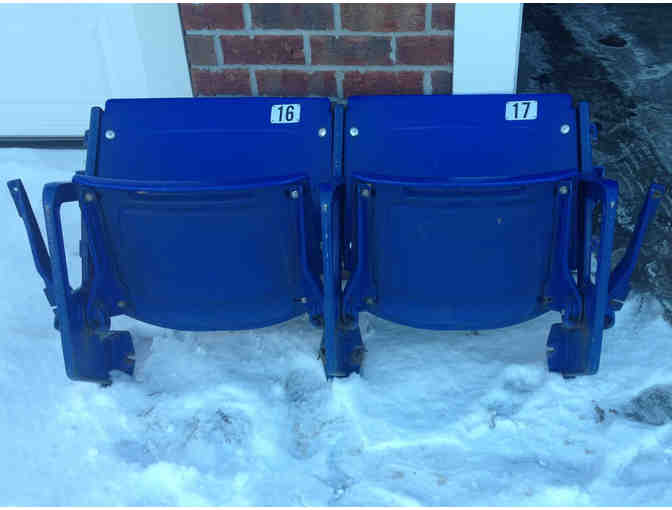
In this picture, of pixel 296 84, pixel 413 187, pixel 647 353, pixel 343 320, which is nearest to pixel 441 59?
pixel 296 84

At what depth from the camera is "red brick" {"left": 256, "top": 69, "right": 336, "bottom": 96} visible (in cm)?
248

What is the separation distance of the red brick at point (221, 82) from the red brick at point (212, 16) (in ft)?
0.53

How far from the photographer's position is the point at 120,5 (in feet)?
10.1

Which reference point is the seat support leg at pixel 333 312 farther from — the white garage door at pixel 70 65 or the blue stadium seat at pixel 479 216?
the white garage door at pixel 70 65

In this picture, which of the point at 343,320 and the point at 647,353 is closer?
the point at 343,320

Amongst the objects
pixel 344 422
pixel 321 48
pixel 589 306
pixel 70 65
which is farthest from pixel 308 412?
pixel 70 65

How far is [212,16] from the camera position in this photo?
2.43m

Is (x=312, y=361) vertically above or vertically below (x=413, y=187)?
Answer: below

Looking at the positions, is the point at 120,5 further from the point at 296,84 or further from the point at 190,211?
the point at 190,211

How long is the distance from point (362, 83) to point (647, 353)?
134cm

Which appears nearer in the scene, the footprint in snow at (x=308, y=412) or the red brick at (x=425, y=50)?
the footprint in snow at (x=308, y=412)

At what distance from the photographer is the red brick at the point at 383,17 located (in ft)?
7.59

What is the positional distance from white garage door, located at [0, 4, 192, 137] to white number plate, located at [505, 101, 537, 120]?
1.26 metres

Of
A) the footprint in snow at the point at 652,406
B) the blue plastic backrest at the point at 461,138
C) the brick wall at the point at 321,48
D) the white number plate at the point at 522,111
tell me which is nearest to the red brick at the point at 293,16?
the brick wall at the point at 321,48
